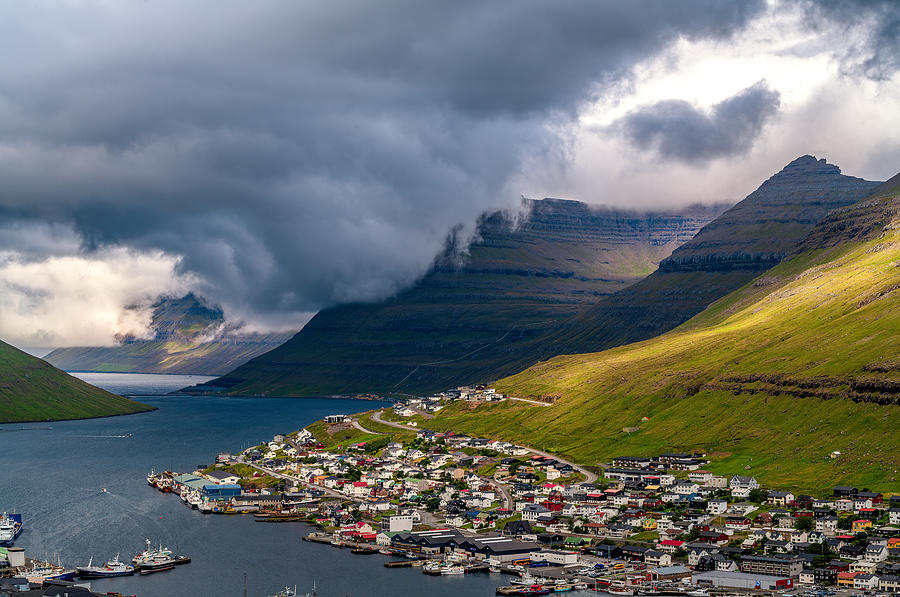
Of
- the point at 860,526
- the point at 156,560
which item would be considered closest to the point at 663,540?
the point at 860,526

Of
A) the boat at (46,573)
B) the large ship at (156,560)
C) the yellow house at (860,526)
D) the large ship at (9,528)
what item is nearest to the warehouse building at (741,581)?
the yellow house at (860,526)

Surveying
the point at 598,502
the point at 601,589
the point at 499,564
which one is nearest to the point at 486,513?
the point at 598,502

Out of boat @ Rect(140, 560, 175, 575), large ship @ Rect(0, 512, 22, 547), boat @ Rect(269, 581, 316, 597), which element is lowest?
boat @ Rect(269, 581, 316, 597)

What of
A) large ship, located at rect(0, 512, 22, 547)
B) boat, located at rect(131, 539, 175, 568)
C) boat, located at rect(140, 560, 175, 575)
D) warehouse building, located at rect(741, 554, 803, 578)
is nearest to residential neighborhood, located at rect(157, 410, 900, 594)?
warehouse building, located at rect(741, 554, 803, 578)

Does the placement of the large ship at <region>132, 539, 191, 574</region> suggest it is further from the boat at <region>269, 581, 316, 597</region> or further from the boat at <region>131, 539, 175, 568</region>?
the boat at <region>269, 581, 316, 597</region>

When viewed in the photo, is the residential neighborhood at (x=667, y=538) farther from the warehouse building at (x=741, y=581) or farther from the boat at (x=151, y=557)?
the boat at (x=151, y=557)

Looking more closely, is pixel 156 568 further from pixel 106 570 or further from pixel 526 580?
pixel 526 580

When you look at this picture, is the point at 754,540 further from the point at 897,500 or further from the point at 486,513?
the point at 486,513
